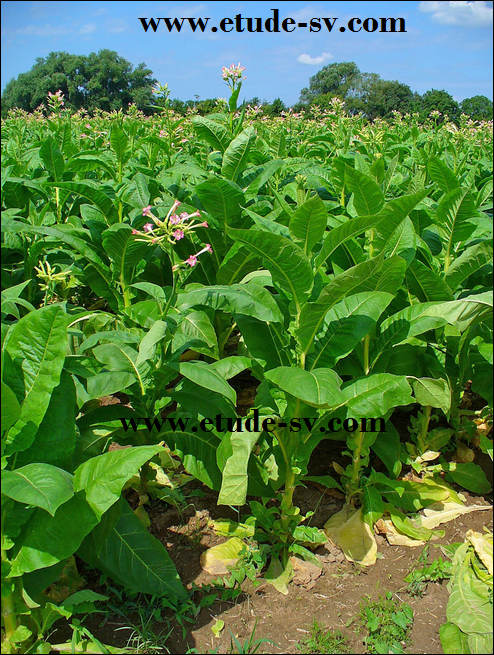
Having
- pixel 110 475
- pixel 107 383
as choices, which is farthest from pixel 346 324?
pixel 110 475

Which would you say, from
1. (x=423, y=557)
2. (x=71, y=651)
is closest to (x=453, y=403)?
(x=423, y=557)

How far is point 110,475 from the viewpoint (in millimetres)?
1649

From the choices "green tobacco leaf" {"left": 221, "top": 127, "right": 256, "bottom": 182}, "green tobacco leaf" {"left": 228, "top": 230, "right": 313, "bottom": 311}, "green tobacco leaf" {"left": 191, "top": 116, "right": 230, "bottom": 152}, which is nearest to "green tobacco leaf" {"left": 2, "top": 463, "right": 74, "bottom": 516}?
"green tobacco leaf" {"left": 228, "top": 230, "right": 313, "bottom": 311}

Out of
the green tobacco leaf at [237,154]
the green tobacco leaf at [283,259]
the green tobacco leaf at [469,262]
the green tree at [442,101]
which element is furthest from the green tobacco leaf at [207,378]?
the green tree at [442,101]

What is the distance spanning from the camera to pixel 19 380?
180 centimetres

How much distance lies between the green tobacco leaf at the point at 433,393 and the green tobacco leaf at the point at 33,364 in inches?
59.8

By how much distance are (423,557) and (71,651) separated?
1.51m

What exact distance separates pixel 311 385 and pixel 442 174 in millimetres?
1792

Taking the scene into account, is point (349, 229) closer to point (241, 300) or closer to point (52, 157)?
point (241, 300)

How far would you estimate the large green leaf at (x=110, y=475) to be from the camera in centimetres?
163

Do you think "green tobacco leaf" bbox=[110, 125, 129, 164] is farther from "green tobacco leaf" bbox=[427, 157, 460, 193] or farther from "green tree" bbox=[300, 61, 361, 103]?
"green tree" bbox=[300, 61, 361, 103]

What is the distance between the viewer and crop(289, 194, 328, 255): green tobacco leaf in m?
1.97

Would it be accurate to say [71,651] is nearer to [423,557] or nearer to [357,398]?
[357,398]

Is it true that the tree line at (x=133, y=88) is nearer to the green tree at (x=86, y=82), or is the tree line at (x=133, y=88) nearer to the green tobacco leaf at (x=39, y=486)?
the green tree at (x=86, y=82)
